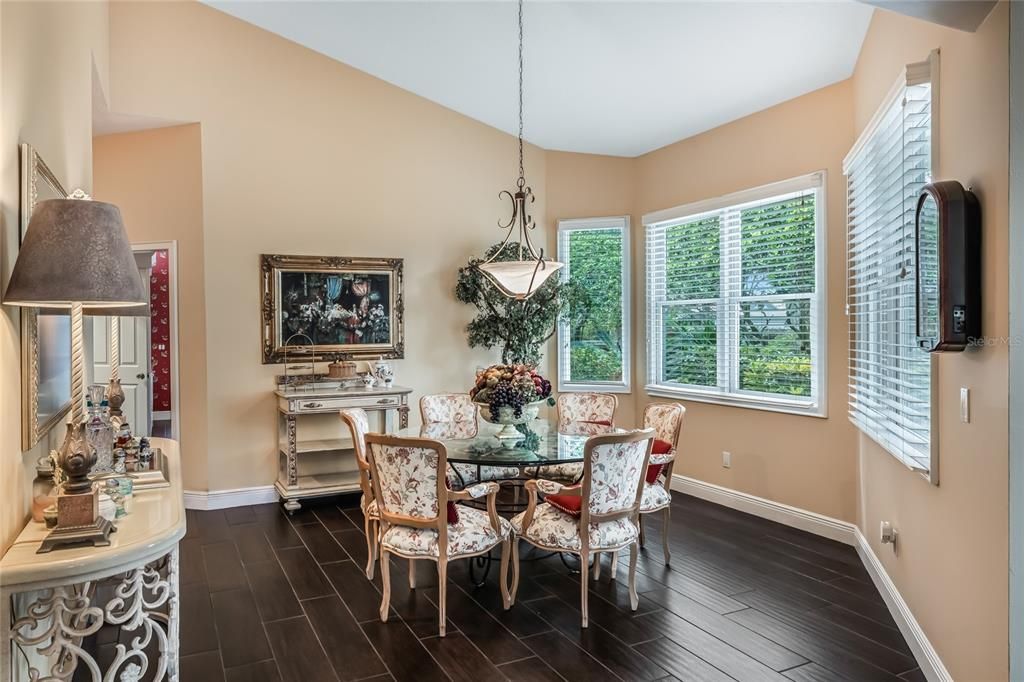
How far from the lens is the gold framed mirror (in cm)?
208

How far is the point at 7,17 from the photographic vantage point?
1857 mm

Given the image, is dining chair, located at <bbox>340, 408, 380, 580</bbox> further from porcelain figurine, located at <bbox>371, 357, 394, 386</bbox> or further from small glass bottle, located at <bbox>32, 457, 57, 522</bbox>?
porcelain figurine, located at <bbox>371, 357, 394, 386</bbox>

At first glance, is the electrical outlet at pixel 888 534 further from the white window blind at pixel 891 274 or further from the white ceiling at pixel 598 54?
the white ceiling at pixel 598 54

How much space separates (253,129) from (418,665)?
427 centimetres

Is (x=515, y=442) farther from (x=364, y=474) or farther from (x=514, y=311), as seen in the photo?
(x=514, y=311)

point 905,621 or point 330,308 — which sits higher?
point 330,308

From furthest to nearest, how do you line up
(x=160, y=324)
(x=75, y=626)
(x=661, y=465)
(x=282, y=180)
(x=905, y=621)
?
(x=160, y=324)
(x=282, y=180)
(x=661, y=465)
(x=905, y=621)
(x=75, y=626)

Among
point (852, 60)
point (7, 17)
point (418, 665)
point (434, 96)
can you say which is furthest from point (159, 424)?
point (852, 60)

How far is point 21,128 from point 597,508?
268cm

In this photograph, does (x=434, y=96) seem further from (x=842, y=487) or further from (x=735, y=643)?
(x=735, y=643)

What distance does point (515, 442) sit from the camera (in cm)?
384

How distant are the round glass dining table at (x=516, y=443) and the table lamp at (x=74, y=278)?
69.0 inches

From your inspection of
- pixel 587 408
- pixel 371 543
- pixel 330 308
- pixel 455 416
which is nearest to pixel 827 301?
pixel 587 408

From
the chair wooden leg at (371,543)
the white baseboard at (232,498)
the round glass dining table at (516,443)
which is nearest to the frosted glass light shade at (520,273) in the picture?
the round glass dining table at (516,443)
